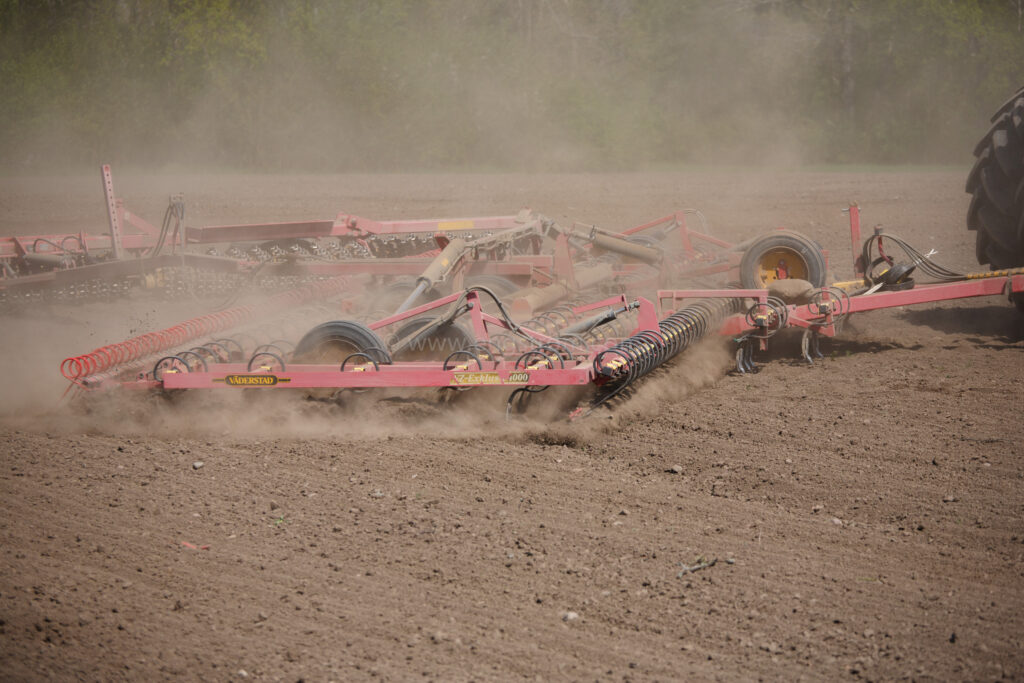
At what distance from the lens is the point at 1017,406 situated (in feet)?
19.3

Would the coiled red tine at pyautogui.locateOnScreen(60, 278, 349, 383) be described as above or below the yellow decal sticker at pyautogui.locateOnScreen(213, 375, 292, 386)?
above

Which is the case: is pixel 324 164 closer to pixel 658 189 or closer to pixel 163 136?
pixel 163 136

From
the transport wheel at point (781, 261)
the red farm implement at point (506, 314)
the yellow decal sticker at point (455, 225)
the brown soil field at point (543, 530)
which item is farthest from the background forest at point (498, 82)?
the brown soil field at point (543, 530)

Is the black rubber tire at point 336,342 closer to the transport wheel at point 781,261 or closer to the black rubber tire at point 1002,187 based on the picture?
the transport wheel at point 781,261

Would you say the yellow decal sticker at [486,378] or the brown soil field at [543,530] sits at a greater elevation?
the yellow decal sticker at [486,378]

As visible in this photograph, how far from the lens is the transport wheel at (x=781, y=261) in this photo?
7957 millimetres

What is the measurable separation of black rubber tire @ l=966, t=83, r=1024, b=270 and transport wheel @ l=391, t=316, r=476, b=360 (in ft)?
16.0

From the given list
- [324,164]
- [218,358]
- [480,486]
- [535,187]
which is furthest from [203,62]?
[480,486]

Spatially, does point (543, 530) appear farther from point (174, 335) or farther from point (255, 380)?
point (174, 335)

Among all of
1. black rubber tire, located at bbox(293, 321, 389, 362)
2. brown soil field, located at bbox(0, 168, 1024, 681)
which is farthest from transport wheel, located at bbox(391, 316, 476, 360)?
brown soil field, located at bbox(0, 168, 1024, 681)

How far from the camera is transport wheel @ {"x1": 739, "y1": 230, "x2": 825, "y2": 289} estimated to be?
7.96 m

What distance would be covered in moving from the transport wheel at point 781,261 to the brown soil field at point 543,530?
74 centimetres

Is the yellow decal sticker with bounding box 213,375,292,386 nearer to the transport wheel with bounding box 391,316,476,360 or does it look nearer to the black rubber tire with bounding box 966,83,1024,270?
the transport wheel with bounding box 391,316,476,360

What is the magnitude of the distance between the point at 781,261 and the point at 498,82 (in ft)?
72.4
